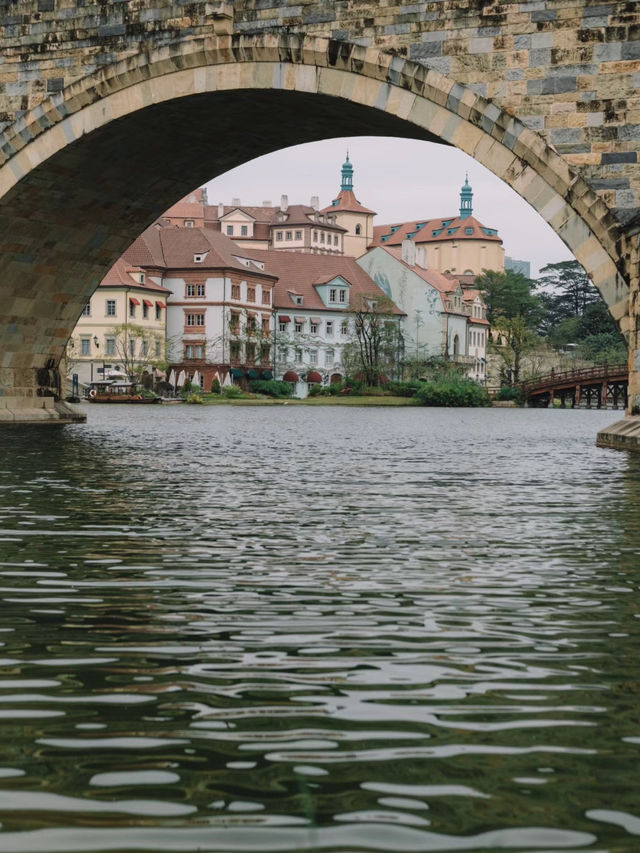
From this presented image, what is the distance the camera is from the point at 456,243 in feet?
429

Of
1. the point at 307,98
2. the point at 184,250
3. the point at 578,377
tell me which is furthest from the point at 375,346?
the point at 307,98

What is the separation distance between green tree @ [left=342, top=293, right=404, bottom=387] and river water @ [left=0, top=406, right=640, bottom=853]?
63.6m

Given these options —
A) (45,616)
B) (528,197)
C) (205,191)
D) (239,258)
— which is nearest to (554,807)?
(45,616)

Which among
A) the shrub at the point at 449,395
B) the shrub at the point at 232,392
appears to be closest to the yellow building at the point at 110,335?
the shrub at the point at 232,392

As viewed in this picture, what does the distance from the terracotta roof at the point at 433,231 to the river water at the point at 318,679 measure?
122 m

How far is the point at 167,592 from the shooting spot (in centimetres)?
561

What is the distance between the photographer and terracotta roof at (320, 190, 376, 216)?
129750mm

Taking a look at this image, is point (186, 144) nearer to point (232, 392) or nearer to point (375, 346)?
point (232, 392)

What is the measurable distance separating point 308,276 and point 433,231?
5421cm

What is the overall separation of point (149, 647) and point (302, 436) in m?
17.8

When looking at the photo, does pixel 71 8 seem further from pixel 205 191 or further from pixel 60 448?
pixel 205 191

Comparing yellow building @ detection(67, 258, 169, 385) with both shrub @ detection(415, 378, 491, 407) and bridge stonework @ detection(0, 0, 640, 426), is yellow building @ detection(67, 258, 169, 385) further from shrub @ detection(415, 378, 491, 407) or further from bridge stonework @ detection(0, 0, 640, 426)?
bridge stonework @ detection(0, 0, 640, 426)

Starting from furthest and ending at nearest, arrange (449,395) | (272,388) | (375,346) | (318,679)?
1. (375,346)
2. (272,388)
3. (449,395)
4. (318,679)

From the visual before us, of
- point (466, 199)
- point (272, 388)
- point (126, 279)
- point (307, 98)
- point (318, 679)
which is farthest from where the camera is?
point (466, 199)
